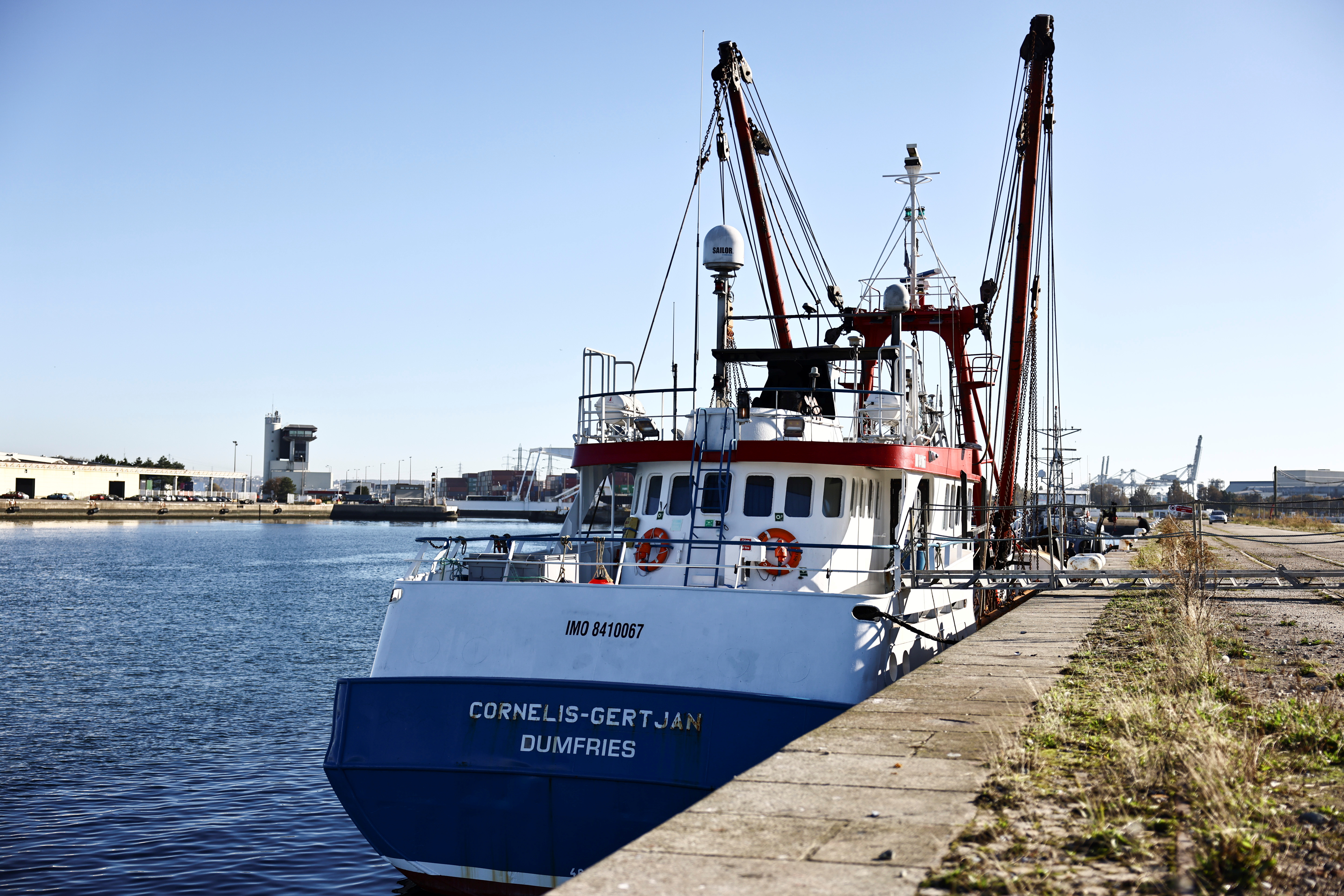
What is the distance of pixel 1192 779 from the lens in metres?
6.18

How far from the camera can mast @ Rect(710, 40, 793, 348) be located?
23875 millimetres

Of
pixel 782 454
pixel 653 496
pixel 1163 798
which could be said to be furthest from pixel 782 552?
pixel 1163 798

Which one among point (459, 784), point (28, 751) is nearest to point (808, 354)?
point (459, 784)

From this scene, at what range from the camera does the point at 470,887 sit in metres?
10.4

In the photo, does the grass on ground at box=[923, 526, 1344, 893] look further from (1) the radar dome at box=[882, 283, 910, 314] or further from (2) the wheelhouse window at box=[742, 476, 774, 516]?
(1) the radar dome at box=[882, 283, 910, 314]

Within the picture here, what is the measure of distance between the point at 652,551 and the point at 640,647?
10.5 feet

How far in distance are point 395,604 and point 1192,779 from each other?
307 inches

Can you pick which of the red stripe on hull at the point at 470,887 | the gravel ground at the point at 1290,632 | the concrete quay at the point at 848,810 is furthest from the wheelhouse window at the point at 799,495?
Result: the red stripe on hull at the point at 470,887

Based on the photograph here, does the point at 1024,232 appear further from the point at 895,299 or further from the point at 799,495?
the point at 799,495

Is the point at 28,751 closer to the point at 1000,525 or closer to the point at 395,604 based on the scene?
the point at 395,604

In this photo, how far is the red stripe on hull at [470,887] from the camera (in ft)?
33.6

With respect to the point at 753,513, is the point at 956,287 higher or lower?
higher

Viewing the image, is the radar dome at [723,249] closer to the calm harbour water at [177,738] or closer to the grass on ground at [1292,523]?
the calm harbour water at [177,738]

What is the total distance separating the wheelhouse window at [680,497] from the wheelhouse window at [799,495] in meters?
1.22
